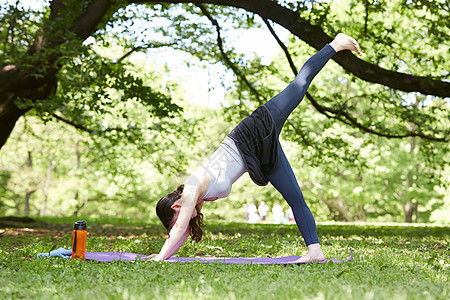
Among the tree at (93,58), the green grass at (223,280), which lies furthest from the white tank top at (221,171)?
the tree at (93,58)

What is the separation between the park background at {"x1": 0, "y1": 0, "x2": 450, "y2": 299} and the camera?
13.2 ft

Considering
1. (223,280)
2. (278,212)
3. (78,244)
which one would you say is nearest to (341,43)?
(223,280)

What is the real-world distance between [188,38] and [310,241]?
10.0m

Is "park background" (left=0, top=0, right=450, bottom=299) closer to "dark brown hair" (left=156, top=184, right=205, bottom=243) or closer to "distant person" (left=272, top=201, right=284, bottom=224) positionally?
"dark brown hair" (left=156, top=184, right=205, bottom=243)

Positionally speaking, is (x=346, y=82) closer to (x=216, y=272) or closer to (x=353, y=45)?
(x=353, y=45)

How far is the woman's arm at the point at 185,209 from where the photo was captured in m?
4.45

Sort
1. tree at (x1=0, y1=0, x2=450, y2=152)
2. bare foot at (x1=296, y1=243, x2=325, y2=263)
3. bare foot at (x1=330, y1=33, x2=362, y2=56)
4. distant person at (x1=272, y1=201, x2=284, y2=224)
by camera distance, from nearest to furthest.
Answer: bare foot at (x1=296, y1=243, x2=325, y2=263), bare foot at (x1=330, y1=33, x2=362, y2=56), tree at (x1=0, y1=0, x2=450, y2=152), distant person at (x1=272, y1=201, x2=284, y2=224)

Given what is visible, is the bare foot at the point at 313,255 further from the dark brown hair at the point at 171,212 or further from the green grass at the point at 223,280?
the dark brown hair at the point at 171,212

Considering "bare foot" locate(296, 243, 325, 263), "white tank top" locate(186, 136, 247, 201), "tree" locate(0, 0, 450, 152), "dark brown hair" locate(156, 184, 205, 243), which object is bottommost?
"bare foot" locate(296, 243, 325, 263)

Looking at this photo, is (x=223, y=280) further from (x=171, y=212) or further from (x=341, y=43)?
(x=341, y=43)

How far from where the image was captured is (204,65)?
46.7 ft

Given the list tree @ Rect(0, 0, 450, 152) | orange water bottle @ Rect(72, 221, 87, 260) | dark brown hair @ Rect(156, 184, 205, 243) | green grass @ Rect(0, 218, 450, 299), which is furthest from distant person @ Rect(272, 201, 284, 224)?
orange water bottle @ Rect(72, 221, 87, 260)

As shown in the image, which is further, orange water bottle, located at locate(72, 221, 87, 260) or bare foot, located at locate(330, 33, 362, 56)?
bare foot, located at locate(330, 33, 362, 56)

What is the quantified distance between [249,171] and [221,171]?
0.89 ft
